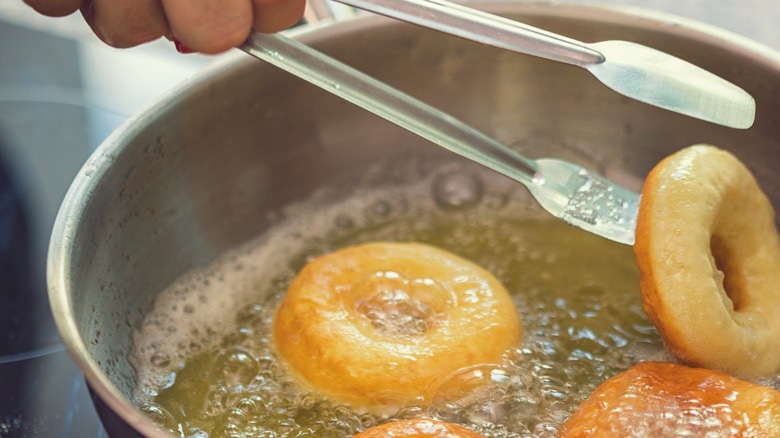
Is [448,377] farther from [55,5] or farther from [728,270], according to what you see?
[55,5]

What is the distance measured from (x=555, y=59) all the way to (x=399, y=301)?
0.37 meters

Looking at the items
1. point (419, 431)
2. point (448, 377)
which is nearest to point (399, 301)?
point (448, 377)

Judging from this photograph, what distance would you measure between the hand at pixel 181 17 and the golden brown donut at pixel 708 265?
16.7 inches

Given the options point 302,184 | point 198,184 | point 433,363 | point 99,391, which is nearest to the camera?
point 99,391

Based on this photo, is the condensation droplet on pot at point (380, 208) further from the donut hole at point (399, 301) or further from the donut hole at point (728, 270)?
the donut hole at point (728, 270)

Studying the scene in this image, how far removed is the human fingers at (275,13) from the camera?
0.72 metres

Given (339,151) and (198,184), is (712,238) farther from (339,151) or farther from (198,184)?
(198,184)

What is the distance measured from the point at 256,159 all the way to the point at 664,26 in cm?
60

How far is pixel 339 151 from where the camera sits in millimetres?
1189

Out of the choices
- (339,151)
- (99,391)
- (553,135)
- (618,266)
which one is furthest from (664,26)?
(99,391)

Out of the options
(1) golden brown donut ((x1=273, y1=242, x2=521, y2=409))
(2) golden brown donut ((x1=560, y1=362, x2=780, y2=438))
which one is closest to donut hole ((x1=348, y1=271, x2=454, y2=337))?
(1) golden brown donut ((x1=273, y1=242, x2=521, y2=409))

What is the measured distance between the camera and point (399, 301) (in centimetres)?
95

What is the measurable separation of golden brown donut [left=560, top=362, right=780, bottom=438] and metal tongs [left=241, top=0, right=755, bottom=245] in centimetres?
17

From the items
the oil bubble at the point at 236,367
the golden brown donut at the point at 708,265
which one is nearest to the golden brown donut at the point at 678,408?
the golden brown donut at the point at 708,265
